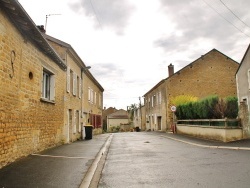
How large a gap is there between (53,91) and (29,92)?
12.6 feet

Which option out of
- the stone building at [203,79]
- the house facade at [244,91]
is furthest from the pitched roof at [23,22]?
the stone building at [203,79]

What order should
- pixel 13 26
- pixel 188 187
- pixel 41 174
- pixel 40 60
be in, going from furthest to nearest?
pixel 40 60
pixel 13 26
pixel 41 174
pixel 188 187

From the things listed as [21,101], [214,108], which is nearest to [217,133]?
[214,108]

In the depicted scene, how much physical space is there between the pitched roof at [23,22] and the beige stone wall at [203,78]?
2445cm

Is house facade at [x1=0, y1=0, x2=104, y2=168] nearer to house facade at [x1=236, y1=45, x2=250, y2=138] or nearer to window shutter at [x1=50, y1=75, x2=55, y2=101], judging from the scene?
window shutter at [x1=50, y1=75, x2=55, y2=101]

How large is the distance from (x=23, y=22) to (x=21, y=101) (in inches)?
101

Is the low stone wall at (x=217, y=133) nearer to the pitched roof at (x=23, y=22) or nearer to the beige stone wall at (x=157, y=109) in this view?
the pitched roof at (x=23, y=22)

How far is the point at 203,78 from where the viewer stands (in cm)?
3512

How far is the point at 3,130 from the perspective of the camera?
786 centimetres

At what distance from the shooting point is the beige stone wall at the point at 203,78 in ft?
114

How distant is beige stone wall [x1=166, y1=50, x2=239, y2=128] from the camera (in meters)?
34.8

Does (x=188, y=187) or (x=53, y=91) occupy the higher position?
(x=53, y=91)

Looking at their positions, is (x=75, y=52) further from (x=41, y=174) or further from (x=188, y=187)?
(x=188, y=187)

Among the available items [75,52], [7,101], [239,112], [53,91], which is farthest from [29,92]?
[239,112]
